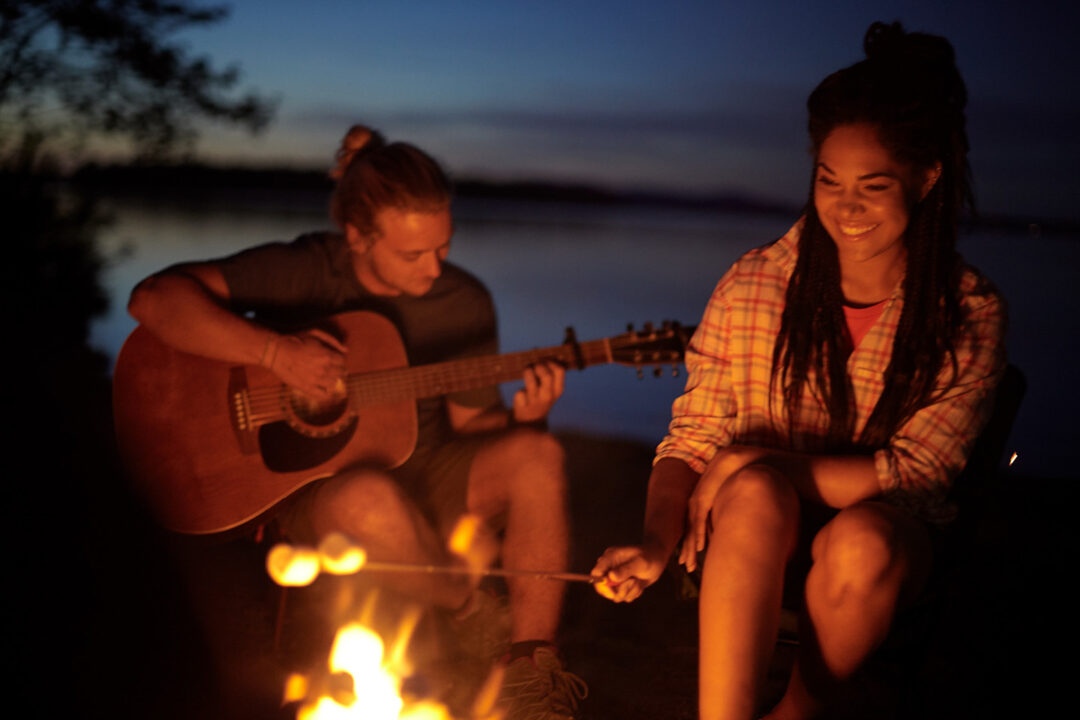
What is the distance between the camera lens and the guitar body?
2361 millimetres

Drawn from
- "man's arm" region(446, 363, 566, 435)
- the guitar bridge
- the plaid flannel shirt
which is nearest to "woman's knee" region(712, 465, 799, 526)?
A: the plaid flannel shirt

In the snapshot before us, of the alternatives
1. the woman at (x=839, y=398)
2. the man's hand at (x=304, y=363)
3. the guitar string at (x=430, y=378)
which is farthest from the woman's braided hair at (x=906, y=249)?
the man's hand at (x=304, y=363)

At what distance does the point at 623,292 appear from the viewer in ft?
30.1

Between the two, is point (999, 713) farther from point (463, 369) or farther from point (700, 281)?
point (700, 281)

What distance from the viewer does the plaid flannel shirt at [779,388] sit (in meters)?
1.77

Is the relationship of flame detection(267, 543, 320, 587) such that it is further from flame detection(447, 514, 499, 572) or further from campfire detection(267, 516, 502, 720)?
flame detection(447, 514, 499, 572)

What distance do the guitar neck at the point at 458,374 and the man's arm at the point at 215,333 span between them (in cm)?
11

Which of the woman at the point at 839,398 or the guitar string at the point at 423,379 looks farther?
the guitar string at the point at 423,379

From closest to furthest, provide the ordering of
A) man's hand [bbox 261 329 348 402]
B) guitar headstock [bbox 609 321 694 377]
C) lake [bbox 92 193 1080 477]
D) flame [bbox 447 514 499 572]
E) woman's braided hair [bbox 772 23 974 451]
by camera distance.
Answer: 1. woman's braided hair [bbox 772 23 974 451]
2. man's hand [bbox 261 329 348 402]
3. flame [bbox 447 514 499 572]
4. guitar headstock [bbox 609 321 694 377]
5. lake [bbox 92 193 1080 477]

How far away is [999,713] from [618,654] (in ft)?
3.67

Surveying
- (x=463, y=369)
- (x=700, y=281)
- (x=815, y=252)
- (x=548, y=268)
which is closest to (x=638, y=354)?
(x=463, y=369)

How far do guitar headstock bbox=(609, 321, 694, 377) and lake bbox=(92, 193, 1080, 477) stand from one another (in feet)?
2.25

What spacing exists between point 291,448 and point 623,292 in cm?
703

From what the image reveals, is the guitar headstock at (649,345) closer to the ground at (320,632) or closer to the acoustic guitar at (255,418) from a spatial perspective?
the acoustic guitar at (255,418)
